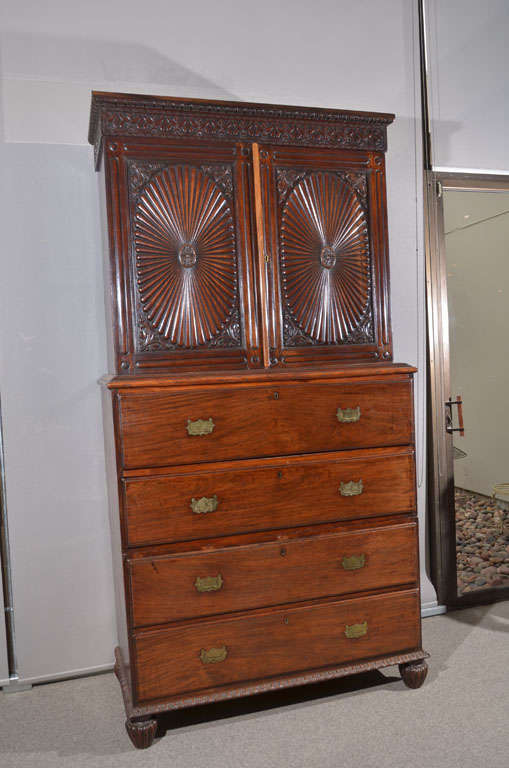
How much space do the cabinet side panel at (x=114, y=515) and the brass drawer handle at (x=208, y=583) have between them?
272 millimetres

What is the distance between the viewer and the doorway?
327 centimetres

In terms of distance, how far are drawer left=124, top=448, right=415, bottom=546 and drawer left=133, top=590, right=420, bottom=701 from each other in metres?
0.34

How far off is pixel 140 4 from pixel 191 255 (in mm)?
1264

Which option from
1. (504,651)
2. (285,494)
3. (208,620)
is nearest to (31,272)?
(285,494)

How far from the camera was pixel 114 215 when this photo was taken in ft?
7.62

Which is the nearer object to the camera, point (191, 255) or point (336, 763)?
point (336, 763)

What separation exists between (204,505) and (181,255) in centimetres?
92

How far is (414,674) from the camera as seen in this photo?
262 centimetres

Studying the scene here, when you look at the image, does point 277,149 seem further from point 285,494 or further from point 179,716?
point 179,716

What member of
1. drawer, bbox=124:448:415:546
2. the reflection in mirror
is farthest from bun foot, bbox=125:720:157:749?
the reflection in mirror

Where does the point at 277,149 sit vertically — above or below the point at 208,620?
above

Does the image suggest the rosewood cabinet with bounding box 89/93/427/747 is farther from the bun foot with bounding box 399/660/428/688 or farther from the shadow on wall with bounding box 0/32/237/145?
the shadow on wall with bounding box 0/32/237/145

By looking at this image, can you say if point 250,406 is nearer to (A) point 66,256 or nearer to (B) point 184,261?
(B) point 184,261

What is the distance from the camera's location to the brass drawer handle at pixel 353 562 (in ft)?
8.27
